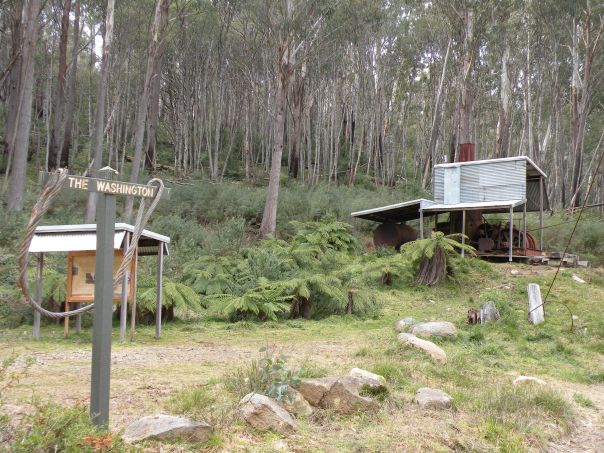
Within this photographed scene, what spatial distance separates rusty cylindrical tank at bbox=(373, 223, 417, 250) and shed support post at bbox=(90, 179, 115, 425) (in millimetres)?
16863

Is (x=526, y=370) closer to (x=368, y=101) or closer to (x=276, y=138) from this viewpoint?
(x=276, y=138)

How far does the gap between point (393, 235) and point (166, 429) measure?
16561mm

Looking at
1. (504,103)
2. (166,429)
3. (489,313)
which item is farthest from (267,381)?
(504,103)


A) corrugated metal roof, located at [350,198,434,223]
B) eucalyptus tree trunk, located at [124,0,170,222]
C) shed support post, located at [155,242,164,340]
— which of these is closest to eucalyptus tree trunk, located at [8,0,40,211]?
eucalyptus tree trunk, located at [124,0,170,222]

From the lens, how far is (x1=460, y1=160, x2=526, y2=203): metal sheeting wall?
18188 millimetres

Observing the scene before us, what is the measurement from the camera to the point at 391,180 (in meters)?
34.2

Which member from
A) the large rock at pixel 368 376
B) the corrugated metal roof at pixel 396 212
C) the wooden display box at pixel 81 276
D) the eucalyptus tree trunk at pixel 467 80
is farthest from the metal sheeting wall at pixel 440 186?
the large rock at pixel 368 376

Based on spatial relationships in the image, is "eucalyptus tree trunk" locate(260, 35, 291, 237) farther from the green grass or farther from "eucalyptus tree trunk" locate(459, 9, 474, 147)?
"eucalyptus tree trunk" locate(459, 9, 474, 147)

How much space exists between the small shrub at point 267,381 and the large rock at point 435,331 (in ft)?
14.3

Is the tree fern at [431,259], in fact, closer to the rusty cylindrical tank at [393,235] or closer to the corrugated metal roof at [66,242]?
the rusty cylindrical tank at [393,235]

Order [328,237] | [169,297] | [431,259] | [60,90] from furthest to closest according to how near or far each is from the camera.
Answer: [60,90] < [328,237] < [431,259] < [169,297]

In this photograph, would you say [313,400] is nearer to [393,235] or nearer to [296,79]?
[393,235]

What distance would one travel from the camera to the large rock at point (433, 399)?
5.30m

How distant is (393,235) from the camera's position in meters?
19.8
